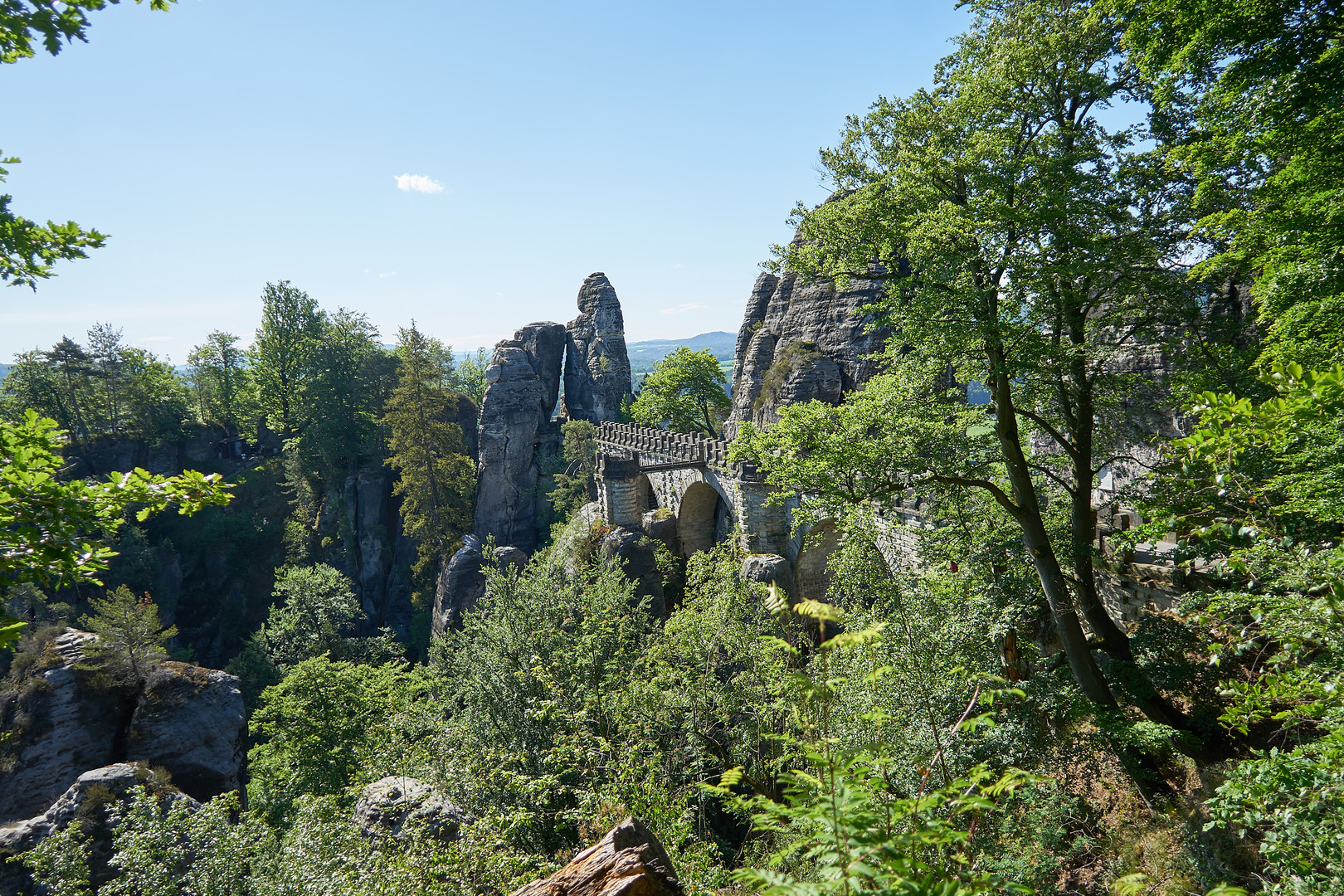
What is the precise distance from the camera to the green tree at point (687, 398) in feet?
119

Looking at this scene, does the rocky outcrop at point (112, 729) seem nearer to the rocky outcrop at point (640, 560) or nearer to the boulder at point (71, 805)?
the boulder at point (71, 805)

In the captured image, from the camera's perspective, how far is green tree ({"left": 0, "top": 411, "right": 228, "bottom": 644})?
149 inches

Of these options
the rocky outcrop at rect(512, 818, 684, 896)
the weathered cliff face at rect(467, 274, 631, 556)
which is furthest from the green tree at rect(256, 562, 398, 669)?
the rocky outcrop at rect(512, 818, 684, 896)

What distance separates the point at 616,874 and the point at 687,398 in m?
32.7

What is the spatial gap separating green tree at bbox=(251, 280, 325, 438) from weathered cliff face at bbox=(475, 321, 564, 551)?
36.9ft

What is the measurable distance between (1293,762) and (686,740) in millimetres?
9241

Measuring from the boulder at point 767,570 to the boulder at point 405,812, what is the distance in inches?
381

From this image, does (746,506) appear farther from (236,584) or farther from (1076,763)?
(236,584)

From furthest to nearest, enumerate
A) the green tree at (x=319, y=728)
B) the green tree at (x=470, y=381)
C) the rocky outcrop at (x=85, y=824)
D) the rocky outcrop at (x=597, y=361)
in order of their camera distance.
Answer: the green tree at (x=470, y=381), the rocky outcrop at (x=597, y=361), the green tree at (x=319, y=728), the rocky outcrop at (x=85, y=824)

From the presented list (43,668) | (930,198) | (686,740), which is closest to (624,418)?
(43,668)

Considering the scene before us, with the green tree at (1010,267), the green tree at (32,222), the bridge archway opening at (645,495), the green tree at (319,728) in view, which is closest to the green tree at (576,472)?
the bridge archway opening at (645,495)

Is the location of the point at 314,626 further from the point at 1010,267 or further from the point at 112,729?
the point at 1010,267

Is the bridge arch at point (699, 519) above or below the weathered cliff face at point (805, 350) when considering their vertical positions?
below

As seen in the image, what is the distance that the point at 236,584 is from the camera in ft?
115
